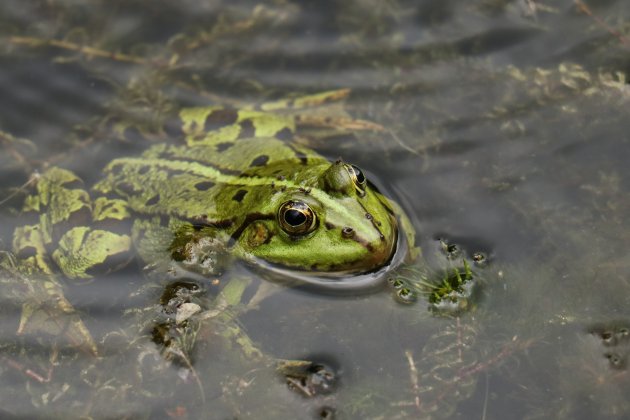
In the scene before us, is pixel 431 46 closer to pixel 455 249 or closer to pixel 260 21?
pixel 260 21

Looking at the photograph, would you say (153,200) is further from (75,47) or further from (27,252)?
(75,47)

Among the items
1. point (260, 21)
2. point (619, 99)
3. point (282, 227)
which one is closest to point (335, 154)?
point (282, 227)

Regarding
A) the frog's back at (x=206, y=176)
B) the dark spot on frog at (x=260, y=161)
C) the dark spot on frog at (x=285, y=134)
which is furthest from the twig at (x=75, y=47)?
the dark spot on frog at (x=260, y=161)

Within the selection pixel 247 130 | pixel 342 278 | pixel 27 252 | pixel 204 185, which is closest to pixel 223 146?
pixel 247 130

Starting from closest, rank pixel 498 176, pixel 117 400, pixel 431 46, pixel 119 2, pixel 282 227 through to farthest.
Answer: pixel 117 400 → pixel 282 227 → pixel 498 176 → pixel 431 46 → pixel 119 2

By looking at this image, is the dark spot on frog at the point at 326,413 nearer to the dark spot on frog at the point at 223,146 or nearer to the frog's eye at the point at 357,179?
the frog's eye at the point at 357,179

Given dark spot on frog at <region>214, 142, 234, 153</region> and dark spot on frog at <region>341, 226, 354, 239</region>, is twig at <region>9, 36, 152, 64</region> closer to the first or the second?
dark spot on frog at <region>214, 142, 234, 153</region>

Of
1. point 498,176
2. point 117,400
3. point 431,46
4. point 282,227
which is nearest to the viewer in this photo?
point 117,400

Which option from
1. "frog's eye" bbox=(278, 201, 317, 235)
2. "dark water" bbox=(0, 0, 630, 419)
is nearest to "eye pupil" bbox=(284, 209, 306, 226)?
"frog's eye" bbox=(278, 201, 317, 235)
